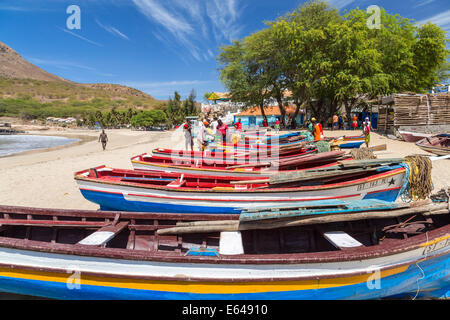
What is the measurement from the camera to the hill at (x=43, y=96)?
103688 mm

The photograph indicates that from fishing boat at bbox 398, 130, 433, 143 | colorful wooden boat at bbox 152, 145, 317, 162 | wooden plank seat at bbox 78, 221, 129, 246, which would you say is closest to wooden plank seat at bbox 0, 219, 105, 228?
wooden plank seat at bbox 78, 221, 129, 246

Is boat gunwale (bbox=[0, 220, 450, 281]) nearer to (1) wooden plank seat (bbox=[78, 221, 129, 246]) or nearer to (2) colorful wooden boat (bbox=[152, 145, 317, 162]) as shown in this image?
(1) wooden plank seat (bbox=[78, 221, 129, 246])

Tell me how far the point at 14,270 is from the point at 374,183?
6.99 metres

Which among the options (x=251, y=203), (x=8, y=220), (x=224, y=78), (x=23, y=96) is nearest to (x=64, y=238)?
(x=8, y=220)

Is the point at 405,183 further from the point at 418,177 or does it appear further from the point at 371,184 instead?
the point at 371,184

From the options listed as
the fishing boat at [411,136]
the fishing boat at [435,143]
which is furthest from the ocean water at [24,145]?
the fishing boat at [411,136]

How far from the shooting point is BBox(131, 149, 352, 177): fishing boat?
6980 millimetres

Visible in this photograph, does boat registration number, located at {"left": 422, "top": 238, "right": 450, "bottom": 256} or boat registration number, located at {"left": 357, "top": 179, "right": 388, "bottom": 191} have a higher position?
boat registration number, located at {"left": 357, "top": 179, "right": 388, "bottom": 191}

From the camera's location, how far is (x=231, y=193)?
550 cm

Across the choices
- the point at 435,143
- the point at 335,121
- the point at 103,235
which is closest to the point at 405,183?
the point at 103,235

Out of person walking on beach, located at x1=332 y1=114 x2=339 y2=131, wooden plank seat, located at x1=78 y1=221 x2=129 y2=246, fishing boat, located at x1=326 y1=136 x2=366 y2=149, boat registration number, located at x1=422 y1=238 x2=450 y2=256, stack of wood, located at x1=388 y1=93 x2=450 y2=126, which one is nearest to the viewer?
boat registration number, located at x1=422 y1=238 x2=450 y2=256

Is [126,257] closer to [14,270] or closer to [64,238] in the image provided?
[14,270]

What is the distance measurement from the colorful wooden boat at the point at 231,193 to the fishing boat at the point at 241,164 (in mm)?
891

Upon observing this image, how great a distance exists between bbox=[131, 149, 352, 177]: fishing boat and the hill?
3952 inches
